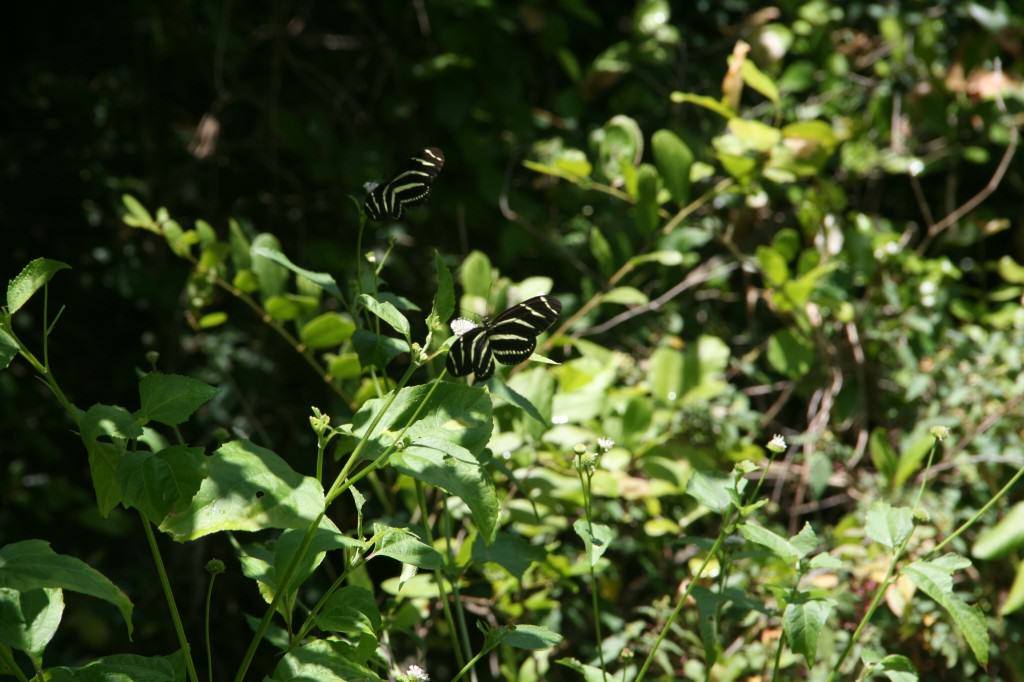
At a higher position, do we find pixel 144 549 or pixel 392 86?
pixel 392 86

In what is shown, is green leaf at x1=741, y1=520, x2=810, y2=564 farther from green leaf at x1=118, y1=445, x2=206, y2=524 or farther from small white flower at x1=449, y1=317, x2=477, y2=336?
green leaf at x1=118, y1=445, x2=206, y2=524

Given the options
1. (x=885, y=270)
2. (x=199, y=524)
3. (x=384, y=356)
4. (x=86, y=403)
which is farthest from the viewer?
(x=86, y=403)

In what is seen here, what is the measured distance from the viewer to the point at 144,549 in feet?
9.39

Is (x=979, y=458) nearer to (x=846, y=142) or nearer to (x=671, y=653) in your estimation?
(x=671, y=653)

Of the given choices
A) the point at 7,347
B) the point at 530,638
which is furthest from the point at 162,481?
the point at 530,638

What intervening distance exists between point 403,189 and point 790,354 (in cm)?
118

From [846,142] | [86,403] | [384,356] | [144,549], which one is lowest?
[144,549]

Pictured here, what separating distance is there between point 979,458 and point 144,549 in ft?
6.92

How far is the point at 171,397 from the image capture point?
100cm

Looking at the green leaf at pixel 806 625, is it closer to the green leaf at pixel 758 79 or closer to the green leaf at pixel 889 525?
the green leaf at pixel 889 525

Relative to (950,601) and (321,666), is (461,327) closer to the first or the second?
(321,666)

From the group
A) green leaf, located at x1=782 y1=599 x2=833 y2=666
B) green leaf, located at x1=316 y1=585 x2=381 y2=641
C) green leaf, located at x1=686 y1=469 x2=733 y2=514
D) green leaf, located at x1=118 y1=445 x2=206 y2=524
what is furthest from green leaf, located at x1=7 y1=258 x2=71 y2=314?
green leaf, located at x1=782 y1=599 x2=833 y2=666

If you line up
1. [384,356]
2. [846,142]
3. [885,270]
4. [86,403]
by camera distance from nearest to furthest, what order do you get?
[384,356], [885,270], [846,142], [86,403]

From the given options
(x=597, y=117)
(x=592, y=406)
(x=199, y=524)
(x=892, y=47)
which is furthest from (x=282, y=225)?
(x=199, y=524)
